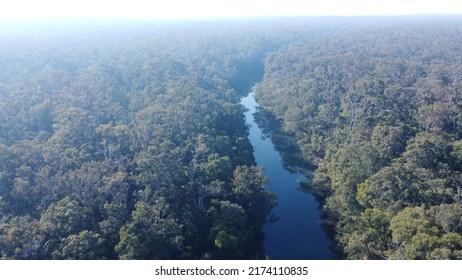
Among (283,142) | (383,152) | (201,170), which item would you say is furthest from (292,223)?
(283,142)

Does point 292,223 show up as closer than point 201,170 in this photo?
No

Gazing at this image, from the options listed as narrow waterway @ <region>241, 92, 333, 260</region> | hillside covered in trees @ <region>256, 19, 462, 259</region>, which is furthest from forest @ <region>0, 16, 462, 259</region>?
narrow waterway @ <region>241, 92, 333, 260</region>

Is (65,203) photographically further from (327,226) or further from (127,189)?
(327,226)

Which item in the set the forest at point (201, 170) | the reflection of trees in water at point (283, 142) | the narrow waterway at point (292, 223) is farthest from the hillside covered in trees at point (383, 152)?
the narrow waterway at point (292, 223)

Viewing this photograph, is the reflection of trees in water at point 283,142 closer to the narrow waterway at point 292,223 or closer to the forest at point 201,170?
the narrow waterway at point 292,223

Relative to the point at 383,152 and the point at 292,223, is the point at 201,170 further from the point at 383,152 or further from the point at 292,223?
the point at 383,152

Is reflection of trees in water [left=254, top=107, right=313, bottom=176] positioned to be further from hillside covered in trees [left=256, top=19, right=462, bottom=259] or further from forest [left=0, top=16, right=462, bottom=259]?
hillside covered in trees [left=256, top=19, right=462, bottom=259]
